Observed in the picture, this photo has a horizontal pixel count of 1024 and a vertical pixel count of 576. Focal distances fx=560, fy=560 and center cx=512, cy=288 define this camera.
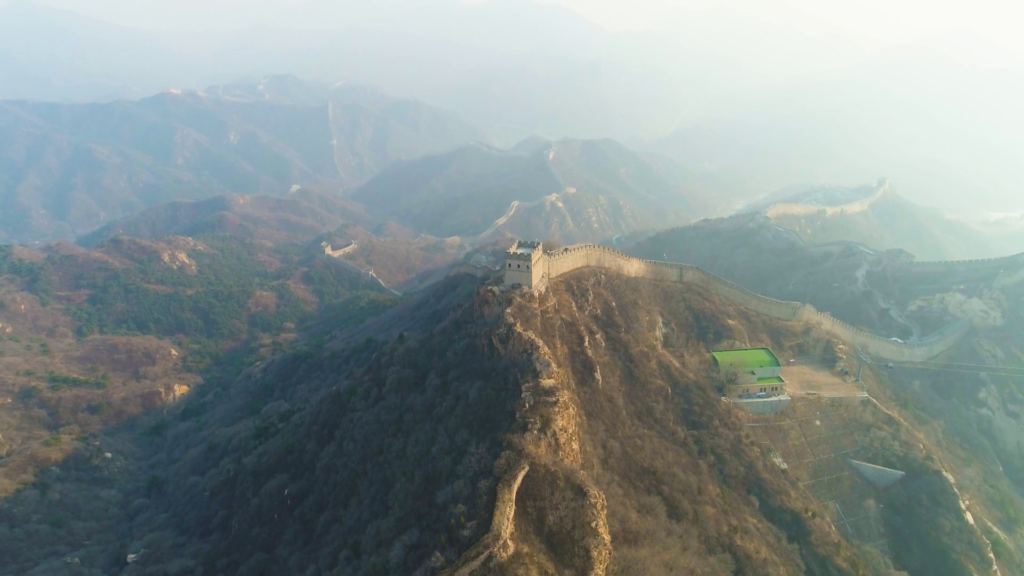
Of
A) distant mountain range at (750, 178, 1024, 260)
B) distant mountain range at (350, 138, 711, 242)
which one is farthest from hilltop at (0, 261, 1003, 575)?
distant mountain range at (350, 138, 711, 242)

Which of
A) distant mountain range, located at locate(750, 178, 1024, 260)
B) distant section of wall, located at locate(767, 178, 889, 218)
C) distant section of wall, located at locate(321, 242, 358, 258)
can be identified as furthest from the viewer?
distant section of wall, located at locate(321, 242, 358, 258)

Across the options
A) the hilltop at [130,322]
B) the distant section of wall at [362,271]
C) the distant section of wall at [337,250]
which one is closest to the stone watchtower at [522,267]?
the hilltop at [130,322]

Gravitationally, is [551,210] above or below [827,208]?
below

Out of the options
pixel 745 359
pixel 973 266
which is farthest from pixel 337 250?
pixel 973 266

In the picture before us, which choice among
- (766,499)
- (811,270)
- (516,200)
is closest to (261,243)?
(516,200)

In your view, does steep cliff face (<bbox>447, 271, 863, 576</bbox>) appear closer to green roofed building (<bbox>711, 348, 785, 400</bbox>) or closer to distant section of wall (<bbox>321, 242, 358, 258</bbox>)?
green roofed building (<bbox>711, 348, 785, 400</bbox>)

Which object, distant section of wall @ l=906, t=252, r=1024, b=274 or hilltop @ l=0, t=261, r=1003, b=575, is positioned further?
distant section of wall @ l=906, t=252, r=1024, b=274

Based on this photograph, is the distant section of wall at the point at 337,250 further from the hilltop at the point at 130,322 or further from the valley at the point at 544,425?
the valley at the point at 544,425

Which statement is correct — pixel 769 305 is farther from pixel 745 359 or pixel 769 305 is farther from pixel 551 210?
pixel 551 210
